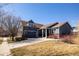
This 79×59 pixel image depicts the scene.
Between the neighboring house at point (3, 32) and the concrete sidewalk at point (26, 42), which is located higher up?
the neighboring house at point (3, 32)

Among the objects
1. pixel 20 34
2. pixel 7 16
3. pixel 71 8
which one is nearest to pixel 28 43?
pixel 20 34

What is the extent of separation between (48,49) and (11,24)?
1.85 feet

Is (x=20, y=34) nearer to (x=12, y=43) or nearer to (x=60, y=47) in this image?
(x=12, y=43)

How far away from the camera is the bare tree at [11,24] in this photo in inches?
171

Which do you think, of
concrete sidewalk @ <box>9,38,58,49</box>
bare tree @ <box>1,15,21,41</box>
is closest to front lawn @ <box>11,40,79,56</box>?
concrete sidewalk @ <box>9,38,58,49</box>

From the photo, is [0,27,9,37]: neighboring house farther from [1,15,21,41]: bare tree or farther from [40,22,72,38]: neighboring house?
[40,22,72,38]: neighboring house

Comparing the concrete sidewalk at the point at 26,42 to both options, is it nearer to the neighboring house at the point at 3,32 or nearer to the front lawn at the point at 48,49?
the front lawn at the point at 48,49

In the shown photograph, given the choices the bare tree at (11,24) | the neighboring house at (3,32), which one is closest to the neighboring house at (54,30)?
the bare tree at (11,24)

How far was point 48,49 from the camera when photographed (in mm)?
4383

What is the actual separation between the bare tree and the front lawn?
0.71 ft

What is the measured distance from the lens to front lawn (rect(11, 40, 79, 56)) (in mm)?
4359

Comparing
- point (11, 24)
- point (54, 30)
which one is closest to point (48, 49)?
point (54, 30)

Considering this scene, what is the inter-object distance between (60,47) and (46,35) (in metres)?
0.23

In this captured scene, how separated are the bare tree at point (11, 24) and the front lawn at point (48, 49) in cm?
22
